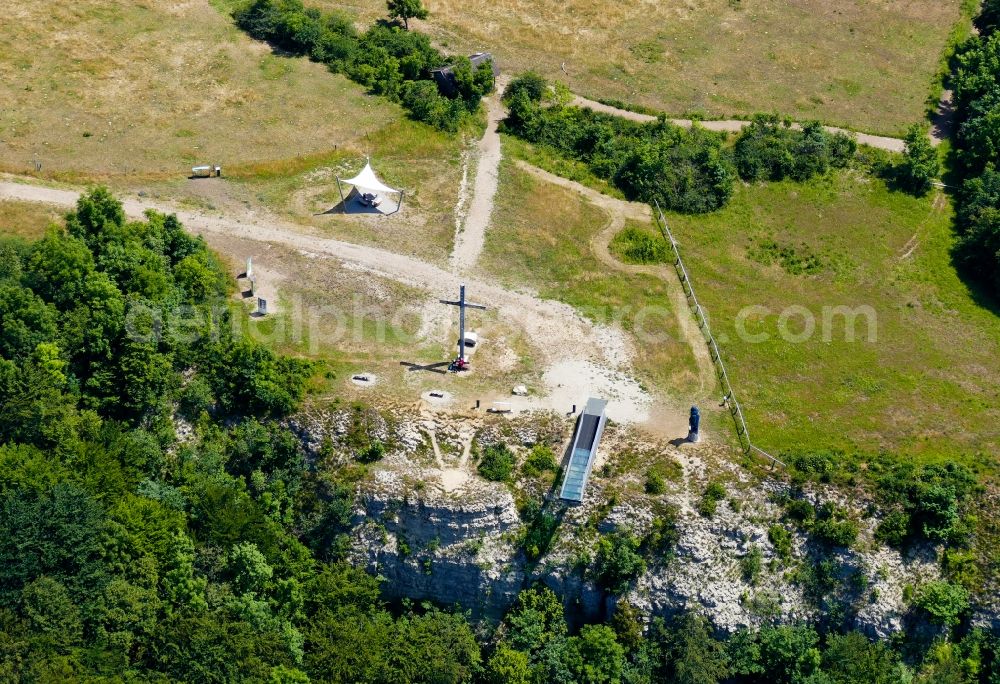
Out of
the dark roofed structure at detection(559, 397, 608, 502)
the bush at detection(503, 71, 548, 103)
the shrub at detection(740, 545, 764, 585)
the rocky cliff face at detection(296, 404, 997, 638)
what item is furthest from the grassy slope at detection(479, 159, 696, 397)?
the shrub at detection(740, 545, 764, 585)

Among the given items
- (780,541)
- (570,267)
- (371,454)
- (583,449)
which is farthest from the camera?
(570,267)

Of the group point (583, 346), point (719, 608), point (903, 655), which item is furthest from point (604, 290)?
point (903, 655)

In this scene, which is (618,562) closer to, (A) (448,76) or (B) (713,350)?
(B) (713,350)

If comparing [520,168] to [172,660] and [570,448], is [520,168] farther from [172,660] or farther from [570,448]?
[172,660]

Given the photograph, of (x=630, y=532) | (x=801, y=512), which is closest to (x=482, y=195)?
(x=630, y=532)

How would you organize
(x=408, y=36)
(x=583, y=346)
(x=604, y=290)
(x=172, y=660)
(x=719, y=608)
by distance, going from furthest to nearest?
(x=408, y=36), (x=604, y=290), (x=583, y=346), (x=719, y=608), (x=172, y=660)
